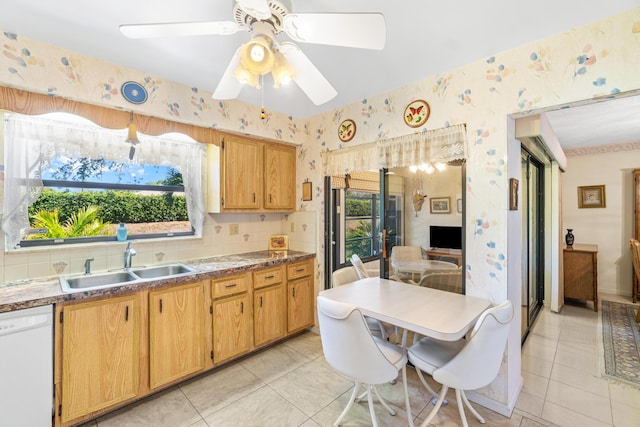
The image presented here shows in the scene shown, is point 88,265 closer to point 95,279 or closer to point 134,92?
point 95,279

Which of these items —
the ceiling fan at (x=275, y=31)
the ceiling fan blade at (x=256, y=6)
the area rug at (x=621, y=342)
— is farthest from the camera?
the area rug at (x=621, y=342)

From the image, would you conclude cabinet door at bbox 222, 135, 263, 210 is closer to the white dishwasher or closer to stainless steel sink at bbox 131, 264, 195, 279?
stainless steel sink at bbox 131, 264, 195, 279

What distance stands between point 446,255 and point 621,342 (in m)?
2.29

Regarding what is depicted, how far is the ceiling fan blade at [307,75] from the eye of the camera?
4.50 feet

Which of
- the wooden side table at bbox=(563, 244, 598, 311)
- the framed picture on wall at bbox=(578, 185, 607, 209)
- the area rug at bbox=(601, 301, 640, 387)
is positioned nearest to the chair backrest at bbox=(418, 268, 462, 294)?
the area rug at bbox=(601, 301, 640, 387)

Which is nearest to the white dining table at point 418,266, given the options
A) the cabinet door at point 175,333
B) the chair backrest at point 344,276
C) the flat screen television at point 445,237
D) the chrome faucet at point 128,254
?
the flat screen television at point 445,237

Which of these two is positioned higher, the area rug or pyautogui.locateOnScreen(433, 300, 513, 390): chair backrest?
pyautogui.locateOnScreen(433, 300, 513, 390): chair backrest

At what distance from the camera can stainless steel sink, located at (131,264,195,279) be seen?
240 cm

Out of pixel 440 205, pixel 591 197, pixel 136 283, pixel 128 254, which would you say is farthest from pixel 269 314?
pixel 591 197

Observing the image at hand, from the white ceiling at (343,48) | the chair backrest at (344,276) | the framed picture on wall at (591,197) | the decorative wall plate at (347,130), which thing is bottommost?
the chair backrest at (344,276)

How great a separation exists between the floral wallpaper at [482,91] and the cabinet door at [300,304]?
1.68 meters

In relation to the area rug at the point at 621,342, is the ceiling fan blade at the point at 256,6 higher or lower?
higher

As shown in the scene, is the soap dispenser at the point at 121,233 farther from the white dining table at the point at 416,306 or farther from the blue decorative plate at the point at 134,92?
the white dining table at the point at 416,306

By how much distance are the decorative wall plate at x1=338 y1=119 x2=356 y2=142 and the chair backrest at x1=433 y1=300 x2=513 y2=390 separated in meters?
1.98
